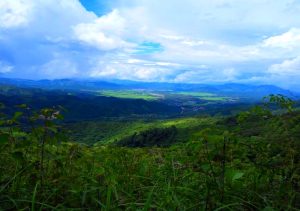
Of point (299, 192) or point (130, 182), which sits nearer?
point (299, 192)

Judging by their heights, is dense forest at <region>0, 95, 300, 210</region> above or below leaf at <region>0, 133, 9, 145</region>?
below

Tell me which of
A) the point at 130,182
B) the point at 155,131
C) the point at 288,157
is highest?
the point at 288,157

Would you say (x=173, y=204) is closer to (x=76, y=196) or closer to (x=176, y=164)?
(x=76, y=196)

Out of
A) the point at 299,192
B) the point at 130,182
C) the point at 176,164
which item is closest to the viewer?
the point at 299,192

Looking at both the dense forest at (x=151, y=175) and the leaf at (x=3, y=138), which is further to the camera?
the dense forest at (x=151, y=175)

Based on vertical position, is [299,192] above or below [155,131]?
above

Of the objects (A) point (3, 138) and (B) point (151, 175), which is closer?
(A) point (3, 138)

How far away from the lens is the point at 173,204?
3.82 m

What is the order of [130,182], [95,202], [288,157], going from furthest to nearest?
[130,182] → [288,157] → [95,202]

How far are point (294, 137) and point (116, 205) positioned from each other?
3.05 m

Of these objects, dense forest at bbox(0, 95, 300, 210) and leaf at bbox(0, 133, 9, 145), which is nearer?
leaf at bbox(0, 133, 9, 145)

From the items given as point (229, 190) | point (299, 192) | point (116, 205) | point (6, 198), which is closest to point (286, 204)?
point (299, 192)

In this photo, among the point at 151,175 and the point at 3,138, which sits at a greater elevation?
the point at 3,138

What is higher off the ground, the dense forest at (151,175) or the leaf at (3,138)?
the leaf at (3,138)
